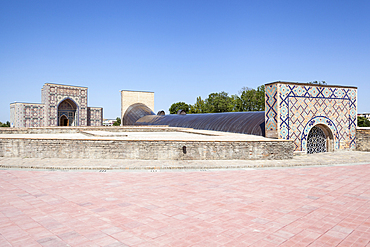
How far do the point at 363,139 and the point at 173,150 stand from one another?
34.1ft

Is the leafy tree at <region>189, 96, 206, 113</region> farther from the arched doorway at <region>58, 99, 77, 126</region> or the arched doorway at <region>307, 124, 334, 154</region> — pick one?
the arched doorway at <region>307, 124, 334, 154</region>

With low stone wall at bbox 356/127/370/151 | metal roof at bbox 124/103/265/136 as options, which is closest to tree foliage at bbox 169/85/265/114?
metal roof at bbox 124/103/265/136

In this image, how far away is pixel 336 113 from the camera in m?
13.5

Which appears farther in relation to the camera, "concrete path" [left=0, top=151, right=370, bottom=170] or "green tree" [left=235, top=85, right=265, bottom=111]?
"green tree" [left=235, top=85, right=265, bottom=111]

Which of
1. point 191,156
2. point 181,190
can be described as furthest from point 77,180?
point 191,156

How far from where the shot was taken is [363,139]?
13922 millimetres

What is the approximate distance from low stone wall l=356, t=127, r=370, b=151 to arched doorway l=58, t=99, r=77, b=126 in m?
37.5

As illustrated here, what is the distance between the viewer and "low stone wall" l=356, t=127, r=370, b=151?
13758 mm

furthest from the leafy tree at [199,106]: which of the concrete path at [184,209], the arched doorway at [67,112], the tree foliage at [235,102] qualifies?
the concrete path at [184,209]

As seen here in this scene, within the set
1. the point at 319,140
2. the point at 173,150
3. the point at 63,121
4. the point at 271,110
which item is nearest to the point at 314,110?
the point at 319,140

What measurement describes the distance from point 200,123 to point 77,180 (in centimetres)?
1662

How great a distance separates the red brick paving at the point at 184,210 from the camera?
3.67 meters

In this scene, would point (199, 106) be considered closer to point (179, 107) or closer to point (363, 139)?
point (179, 107)

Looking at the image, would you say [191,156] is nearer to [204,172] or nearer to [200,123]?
[204,172]
